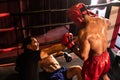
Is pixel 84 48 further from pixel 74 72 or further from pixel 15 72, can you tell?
pixel 15 72

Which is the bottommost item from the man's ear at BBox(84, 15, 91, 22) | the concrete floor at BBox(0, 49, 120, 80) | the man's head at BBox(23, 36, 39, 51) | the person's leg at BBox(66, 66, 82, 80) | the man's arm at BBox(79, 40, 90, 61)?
the concrete floor at BBox(0, 49, 120, 80)

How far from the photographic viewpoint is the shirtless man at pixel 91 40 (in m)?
1.39

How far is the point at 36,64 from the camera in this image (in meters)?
1.71

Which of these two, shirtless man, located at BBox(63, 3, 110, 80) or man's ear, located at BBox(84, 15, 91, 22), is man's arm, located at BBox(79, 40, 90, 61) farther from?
man's ear, located at BBox(84, 15, 91, 22)

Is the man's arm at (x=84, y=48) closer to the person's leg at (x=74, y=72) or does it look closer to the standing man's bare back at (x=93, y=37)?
the standing man's bare back at (x=93, y=37)

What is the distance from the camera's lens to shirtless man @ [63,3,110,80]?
139 cm

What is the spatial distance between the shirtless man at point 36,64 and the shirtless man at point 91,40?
0.20 m

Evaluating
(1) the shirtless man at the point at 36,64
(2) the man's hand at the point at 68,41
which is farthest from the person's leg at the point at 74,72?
(2) the man's hand at the point at 68,41

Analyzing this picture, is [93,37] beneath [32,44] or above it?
above

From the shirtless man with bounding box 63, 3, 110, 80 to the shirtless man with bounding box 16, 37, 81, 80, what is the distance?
0.20m

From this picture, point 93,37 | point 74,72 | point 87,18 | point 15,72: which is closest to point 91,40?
point 93,37

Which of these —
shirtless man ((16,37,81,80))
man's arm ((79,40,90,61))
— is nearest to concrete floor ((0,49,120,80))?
shirtless man ((16,37,81,80))

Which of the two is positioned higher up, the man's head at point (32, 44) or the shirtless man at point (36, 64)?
the man's head at point (32, 44)

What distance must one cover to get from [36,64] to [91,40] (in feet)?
1.82
